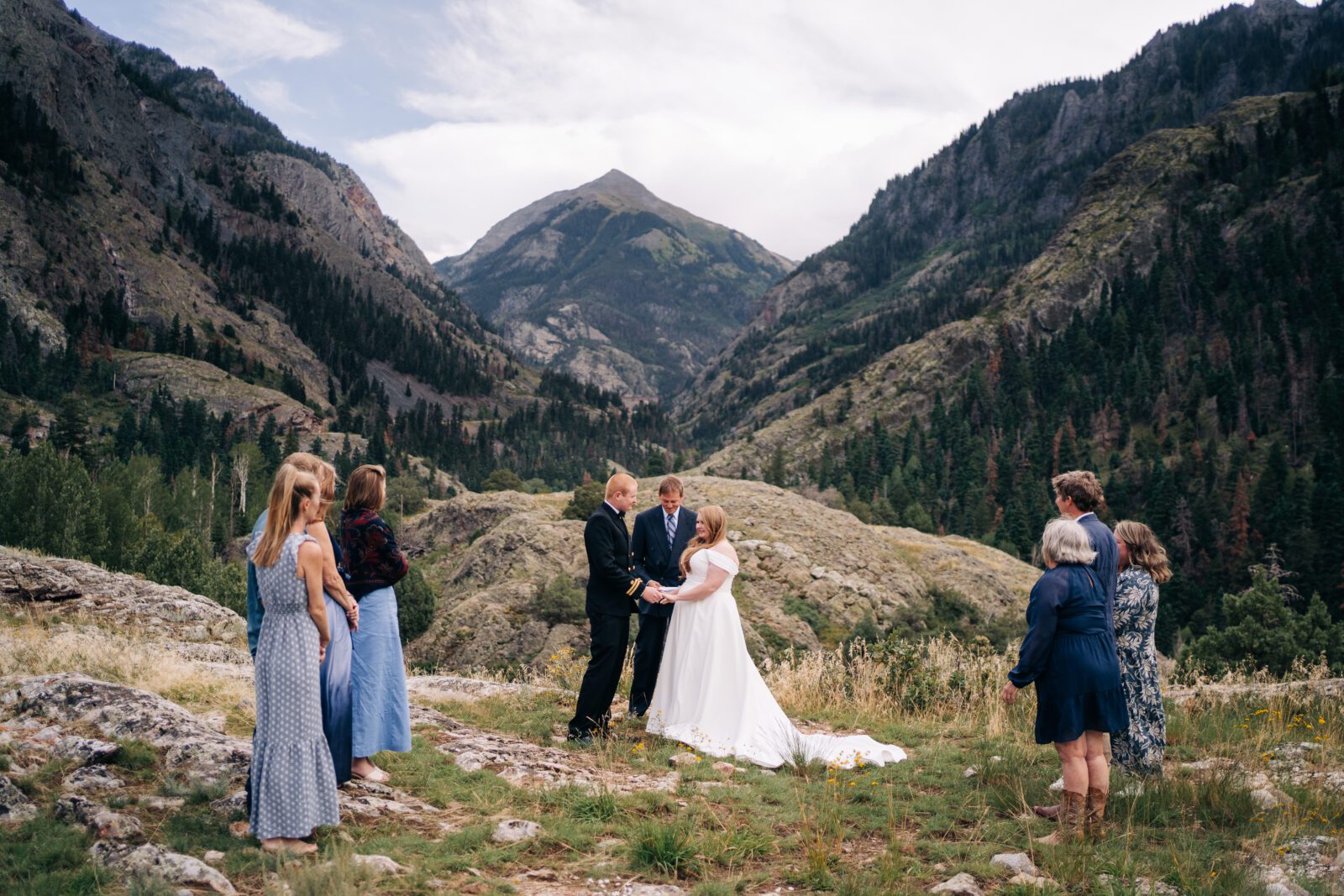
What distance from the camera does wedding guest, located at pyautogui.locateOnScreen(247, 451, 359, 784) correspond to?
640 centimetres

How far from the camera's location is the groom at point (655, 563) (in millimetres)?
10117

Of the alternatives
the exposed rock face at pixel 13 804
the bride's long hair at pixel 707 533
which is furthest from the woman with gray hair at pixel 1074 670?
the exposed rock face at pixel 13 804

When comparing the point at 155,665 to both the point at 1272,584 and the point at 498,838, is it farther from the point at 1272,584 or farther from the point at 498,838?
the point at 1272,584

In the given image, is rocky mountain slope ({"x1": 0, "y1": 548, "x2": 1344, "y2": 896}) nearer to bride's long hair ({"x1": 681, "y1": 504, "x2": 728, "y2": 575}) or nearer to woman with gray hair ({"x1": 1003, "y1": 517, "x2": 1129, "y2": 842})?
woman with gray hair ({"x1": 1003, "y1": 517, "x2": 1129, "y2": 842})

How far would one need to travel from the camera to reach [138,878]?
16.5 feet

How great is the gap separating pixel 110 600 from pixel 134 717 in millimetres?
9248

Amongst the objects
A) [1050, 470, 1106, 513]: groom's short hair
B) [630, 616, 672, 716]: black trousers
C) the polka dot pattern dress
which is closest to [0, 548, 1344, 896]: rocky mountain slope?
the polka dot pattern dress

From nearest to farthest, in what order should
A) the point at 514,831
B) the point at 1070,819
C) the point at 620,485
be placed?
the point at 514,831 → the point at 1070,819 → the point at 620,485

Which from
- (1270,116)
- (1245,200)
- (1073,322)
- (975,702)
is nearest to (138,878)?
(975,702)

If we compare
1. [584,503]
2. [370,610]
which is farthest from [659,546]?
[584,503]

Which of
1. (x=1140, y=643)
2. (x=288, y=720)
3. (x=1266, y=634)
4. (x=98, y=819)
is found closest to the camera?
(x=98, y=819)

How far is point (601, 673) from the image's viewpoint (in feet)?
29.8

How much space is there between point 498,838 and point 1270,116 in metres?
233

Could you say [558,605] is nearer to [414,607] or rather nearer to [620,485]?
[414,607]
